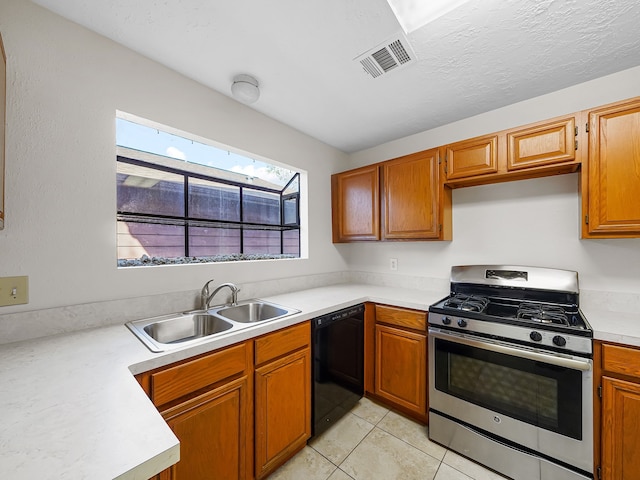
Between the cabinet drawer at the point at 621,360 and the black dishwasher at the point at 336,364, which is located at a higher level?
the cabinet drawer at the point at 621,360

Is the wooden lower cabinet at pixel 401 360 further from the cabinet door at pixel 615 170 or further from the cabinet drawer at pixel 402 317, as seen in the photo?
the cabinet door at pixel 615 170

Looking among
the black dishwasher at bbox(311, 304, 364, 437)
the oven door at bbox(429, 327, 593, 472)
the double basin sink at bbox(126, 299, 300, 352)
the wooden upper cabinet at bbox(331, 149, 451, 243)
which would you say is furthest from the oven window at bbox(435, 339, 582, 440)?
the double basin sink at bbox(126, 299, 300, 352)

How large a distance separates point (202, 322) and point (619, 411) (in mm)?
2241

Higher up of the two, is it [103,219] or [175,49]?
[175,49]

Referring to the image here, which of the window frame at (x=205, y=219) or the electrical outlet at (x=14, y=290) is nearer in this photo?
the electrical outlet at (x=14, y=290)

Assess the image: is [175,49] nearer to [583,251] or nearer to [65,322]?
[65,322]

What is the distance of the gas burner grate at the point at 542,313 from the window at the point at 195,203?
6.05ft

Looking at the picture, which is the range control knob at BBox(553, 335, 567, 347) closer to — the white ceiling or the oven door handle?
the oven door handle

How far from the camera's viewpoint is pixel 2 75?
3.27 ft

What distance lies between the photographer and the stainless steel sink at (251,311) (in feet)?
5.72

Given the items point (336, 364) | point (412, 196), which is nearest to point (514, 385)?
point (336, 364)

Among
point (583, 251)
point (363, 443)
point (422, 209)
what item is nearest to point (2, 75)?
point (422, 209)

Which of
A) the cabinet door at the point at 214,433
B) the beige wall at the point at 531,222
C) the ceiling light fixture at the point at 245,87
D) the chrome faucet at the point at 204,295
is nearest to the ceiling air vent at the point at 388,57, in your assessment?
the ceiling light fixture at the point at 245,87

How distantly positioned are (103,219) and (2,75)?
2.16 feet
